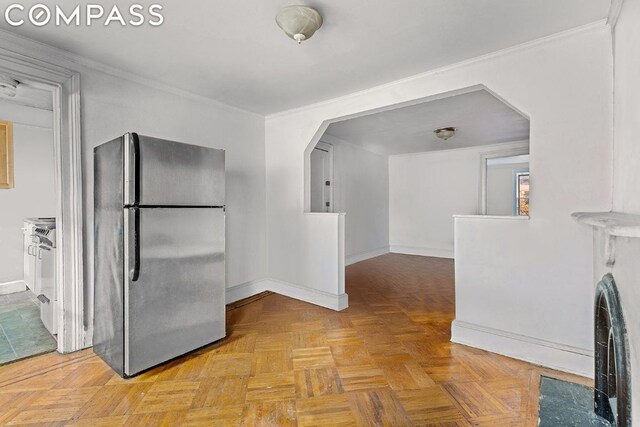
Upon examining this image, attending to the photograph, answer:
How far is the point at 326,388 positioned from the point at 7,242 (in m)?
4.21

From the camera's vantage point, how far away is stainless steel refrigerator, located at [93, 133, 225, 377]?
6.32ft

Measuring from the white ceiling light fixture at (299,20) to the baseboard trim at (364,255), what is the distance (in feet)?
Answer: 13.5

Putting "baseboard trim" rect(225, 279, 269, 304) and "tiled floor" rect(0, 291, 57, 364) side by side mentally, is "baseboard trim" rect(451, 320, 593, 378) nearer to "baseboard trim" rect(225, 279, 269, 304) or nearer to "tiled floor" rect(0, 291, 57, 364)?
"baseboard trim" rect(225, 279, 269, 304)

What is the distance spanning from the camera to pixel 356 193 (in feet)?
18.7

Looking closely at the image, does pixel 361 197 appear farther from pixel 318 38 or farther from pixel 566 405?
pixel 566 405

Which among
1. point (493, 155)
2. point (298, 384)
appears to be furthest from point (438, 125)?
point (298, 384)

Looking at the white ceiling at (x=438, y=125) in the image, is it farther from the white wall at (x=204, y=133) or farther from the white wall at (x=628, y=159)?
the white wall at (x=628, y=159)

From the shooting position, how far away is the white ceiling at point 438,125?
3385mm

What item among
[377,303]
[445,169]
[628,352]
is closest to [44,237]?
[377,303]

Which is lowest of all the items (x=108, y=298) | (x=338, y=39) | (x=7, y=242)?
(x=108, y=298)

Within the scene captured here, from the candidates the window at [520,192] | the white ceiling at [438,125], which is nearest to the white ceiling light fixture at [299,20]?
the white ceiling at [438,125]

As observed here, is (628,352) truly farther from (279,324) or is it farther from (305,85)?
(305,85)

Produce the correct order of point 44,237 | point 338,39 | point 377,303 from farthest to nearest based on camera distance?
1. point 377,303
2. point 44,237
3. point 338,39

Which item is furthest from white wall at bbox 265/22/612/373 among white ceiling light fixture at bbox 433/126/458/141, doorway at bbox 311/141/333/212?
doorway at bbox 311/141/333/212
